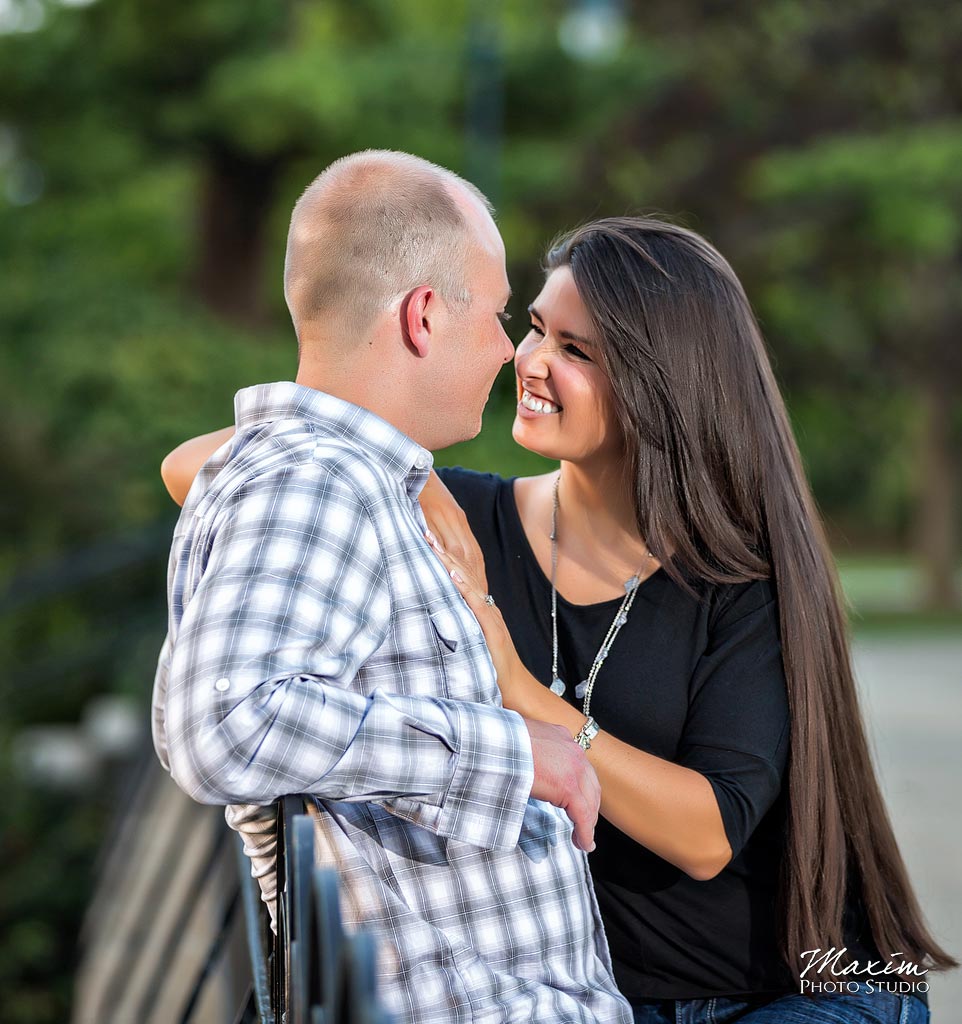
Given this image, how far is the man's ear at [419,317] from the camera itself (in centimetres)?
211

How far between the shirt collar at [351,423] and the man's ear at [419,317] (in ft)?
0.42

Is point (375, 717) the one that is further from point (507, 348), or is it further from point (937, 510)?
point (937, 510)

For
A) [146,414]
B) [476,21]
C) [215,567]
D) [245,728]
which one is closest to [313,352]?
[215,567]

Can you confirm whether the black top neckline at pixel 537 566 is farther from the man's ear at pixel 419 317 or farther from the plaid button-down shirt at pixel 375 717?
the man's ear at pixel 419 317

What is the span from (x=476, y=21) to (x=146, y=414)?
20.5 ft

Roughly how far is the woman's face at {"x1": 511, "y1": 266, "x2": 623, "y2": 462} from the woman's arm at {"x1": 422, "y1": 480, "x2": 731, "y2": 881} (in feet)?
1.40

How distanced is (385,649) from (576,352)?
1.13 metres

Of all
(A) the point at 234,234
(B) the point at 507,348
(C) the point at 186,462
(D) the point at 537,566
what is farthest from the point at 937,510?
(B) the point at 507,348

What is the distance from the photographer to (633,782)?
7.77 ft

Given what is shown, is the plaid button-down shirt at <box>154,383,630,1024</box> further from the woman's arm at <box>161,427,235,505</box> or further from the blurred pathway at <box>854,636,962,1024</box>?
the blurred pathway at <box>854,636,962,1024</box>

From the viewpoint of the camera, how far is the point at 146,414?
1159 centimetres

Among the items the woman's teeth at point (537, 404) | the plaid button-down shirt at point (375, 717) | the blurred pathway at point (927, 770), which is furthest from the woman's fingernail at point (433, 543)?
the blurred pathway at point (927, 770)

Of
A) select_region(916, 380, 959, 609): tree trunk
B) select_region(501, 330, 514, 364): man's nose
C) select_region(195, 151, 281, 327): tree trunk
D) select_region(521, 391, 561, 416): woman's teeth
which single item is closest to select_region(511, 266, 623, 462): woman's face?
select_region(521, 391, 561, 416): woman's teeth

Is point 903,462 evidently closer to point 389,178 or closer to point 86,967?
point 86,967
